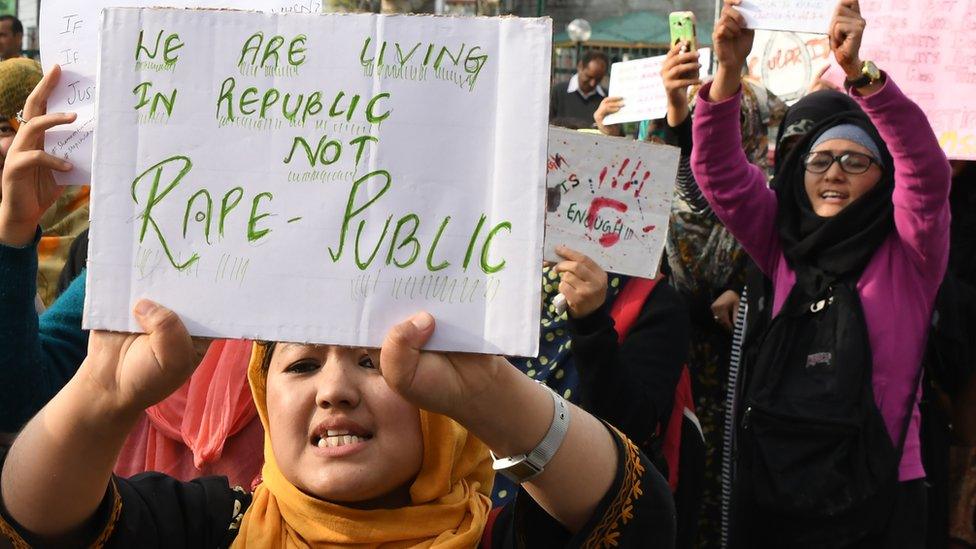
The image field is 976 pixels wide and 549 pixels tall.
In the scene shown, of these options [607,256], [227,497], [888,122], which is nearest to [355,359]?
[227,497]

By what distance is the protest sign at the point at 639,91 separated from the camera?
4770mm

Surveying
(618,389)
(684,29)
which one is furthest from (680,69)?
(618,389)

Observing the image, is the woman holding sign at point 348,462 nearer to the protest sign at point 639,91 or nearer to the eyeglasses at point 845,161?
the eyeglasses at point 845,161

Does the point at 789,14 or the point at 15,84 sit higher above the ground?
the point at 789,14

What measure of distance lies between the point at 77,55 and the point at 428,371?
140cm

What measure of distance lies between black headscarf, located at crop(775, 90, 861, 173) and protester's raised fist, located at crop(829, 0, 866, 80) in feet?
1.52

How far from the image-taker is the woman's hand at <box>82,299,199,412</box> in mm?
1768

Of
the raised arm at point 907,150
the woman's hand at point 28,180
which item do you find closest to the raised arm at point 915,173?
the raised arm at point 907,150

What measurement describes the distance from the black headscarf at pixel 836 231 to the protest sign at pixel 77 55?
1612mm

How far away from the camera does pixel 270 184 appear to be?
1.83 meters

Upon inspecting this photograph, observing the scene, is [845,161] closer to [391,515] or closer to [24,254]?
[391,515]

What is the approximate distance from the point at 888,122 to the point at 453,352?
6.53 feet

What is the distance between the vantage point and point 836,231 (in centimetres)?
363

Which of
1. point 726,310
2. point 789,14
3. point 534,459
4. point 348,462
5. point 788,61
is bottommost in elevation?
point 726,310
